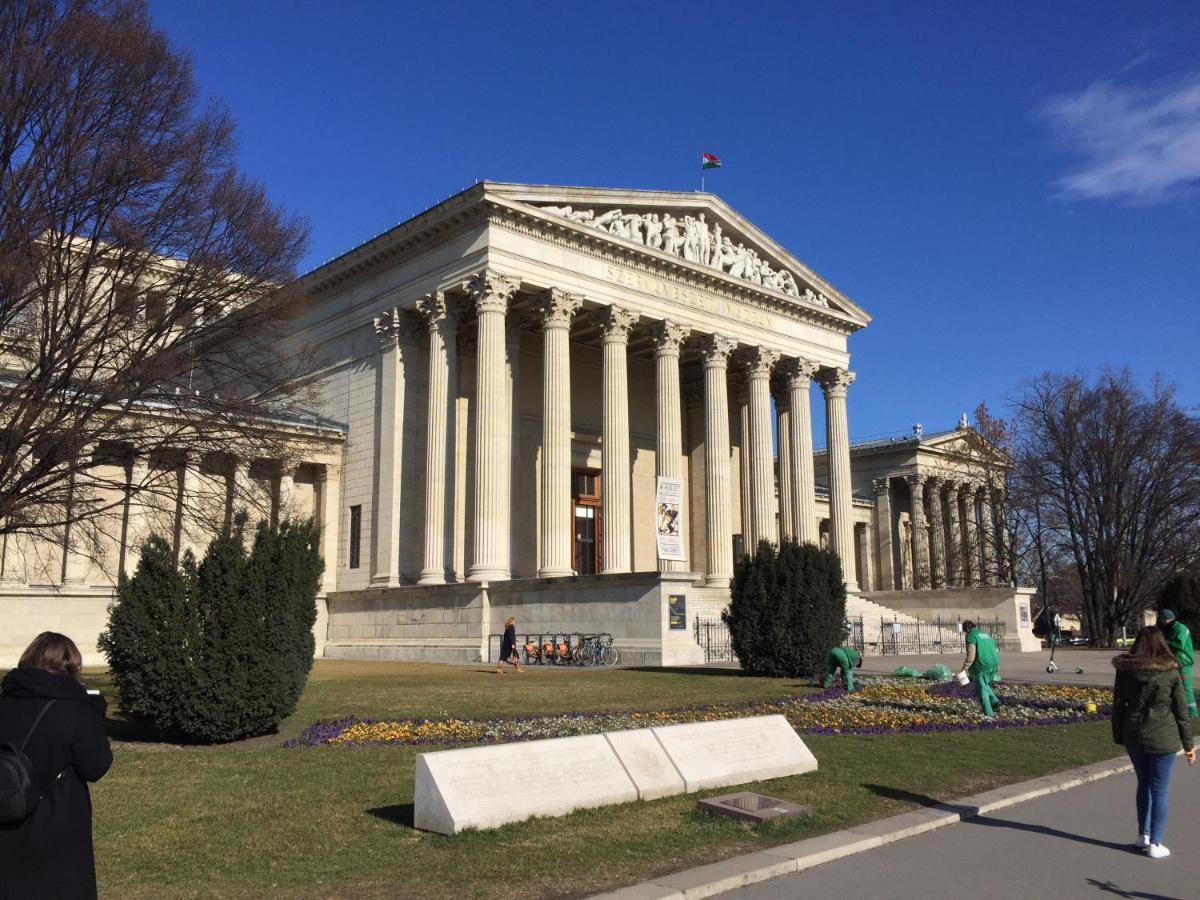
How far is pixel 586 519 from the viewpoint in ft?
Result: 155

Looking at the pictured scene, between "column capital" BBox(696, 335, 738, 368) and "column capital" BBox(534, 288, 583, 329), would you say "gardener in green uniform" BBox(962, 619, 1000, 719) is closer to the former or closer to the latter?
"column capital" BBox(534, 288, 583, 329)

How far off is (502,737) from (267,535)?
176 inches

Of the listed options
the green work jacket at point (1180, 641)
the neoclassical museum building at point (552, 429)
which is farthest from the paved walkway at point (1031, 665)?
the green work jacket at point (1180, 641)

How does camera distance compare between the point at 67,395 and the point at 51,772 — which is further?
the point at 67,395

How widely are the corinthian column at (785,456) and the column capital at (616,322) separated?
11.5 m

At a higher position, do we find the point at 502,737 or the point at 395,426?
the point at 395,426

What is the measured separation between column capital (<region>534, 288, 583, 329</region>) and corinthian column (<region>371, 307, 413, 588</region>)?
5716mm

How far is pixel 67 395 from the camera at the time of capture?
16.6 metres

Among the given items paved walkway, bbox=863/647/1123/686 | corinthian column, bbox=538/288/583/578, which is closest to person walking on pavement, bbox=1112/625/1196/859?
paved walkway, bbox=863/647/1123/686

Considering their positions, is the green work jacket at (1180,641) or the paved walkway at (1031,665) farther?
the paved walkway at (1031,665)

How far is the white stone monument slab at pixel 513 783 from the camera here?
8086 millimetres

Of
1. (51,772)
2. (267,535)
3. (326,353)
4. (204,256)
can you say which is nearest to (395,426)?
(326,353)

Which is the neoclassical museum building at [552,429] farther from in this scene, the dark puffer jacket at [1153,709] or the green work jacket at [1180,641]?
the dark puffer jacket at [1153,709]

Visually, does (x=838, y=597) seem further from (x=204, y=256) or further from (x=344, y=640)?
(x=344, y=640)
